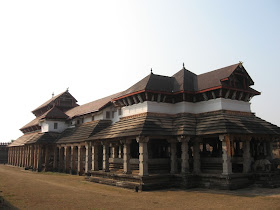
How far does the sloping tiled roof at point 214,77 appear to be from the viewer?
21484 mm

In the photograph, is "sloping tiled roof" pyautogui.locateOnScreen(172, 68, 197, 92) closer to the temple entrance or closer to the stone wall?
the temple entrance

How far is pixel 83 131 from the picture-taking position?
106 feet

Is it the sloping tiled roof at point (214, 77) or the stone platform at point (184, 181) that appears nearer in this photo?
the stone platform at point (184, 181)

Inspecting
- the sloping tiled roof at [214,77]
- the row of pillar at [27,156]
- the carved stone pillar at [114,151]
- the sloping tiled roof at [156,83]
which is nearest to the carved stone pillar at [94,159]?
the carved stone pillar at [114,151]

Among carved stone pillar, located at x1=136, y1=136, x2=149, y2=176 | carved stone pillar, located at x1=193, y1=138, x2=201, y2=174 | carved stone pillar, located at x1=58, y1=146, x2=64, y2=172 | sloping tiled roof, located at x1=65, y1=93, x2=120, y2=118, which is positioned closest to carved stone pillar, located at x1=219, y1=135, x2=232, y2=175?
carved stone pillar, located at x1=193, y1=138, x2=201, y2=174

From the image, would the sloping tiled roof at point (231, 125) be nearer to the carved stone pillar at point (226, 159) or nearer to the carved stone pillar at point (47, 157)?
the carved stone pillar at point (226, 159)

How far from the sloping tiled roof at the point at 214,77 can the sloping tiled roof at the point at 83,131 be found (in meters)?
12.5

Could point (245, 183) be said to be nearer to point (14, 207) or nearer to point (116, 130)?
point (116, 130)

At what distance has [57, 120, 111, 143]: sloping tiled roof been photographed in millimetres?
30078

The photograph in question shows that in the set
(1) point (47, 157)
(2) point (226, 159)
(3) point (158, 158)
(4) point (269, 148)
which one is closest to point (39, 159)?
(1) point (47, 157)

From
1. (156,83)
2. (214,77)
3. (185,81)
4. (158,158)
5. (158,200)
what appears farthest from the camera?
(185,81)

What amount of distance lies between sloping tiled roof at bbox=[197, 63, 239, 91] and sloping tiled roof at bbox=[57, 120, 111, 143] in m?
12.5

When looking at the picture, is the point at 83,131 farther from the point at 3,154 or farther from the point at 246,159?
the point at 3,154

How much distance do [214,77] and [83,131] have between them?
1716 centimetres
